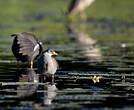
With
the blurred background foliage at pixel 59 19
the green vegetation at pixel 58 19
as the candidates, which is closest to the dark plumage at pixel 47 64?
the green vegetation at pixel 58 19

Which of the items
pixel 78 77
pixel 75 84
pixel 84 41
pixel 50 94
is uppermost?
pixel 84 41

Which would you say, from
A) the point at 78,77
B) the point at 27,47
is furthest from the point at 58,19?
the point at 78,77

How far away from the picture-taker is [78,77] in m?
12.7

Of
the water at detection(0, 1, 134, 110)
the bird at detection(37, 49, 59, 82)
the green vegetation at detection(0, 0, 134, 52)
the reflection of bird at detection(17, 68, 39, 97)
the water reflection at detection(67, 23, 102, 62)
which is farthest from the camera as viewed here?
the green vegetation at detection(0, 0, 134, 52)

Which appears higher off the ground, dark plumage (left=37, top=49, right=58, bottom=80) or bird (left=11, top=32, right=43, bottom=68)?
bird (left=11, top=32, right=43, bottom=68)

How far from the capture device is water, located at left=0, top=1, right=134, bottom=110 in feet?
33.2

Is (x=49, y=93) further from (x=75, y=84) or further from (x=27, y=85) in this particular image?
(x=75, y=84)

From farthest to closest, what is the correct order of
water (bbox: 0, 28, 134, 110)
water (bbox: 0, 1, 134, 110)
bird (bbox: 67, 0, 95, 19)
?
bird (bbox: 67, 0, 95, 19)
water (bbox: 0, 1, 134, 110)
water (bbox: 0, 28, 134, 110)

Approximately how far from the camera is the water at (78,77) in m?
10.1

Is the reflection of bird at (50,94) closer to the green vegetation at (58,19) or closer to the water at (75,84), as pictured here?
the water at (75,84)

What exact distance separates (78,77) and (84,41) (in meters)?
8.20

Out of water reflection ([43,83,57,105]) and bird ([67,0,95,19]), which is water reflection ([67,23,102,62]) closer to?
bird ([67,0,95,19])

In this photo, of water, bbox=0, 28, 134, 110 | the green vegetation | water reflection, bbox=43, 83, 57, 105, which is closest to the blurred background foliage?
the green vegetation

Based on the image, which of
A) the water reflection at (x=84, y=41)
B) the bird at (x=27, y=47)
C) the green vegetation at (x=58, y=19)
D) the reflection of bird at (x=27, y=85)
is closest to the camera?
the reflection of bird at (x=27, y=85)
